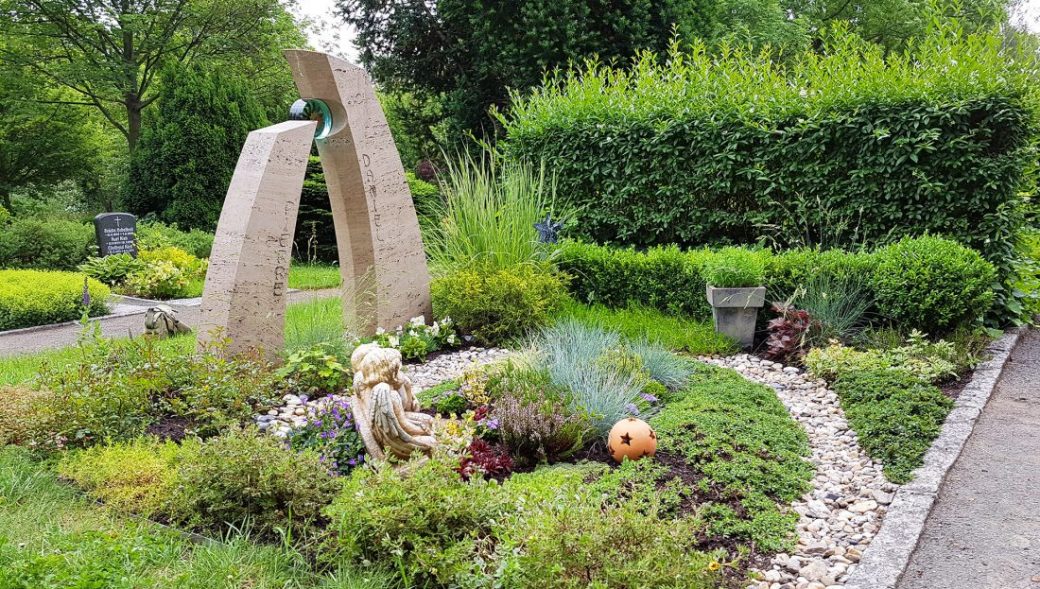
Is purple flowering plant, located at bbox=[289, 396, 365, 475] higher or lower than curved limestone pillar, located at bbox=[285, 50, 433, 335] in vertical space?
lower

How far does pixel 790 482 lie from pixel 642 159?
5864 millimetres

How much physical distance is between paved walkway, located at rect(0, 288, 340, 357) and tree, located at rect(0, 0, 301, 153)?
8981 millimetres

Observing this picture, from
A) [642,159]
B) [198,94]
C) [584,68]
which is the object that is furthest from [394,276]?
[198,94]

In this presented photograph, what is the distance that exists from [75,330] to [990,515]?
9.31 m

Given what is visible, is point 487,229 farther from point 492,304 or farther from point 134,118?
point 134,118

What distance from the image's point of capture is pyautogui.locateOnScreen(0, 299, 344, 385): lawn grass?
587 centimetres

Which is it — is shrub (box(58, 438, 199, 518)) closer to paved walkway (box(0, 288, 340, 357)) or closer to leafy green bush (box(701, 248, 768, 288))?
paved walkway (box(0, 288, 340, 357))

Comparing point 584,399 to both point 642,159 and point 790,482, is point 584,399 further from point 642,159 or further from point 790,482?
point 642,159

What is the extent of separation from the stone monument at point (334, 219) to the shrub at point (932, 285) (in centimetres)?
429

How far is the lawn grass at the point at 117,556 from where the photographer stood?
278 centimetres

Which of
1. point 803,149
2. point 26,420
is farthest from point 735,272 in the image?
point 26,420

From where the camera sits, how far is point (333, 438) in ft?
13.0

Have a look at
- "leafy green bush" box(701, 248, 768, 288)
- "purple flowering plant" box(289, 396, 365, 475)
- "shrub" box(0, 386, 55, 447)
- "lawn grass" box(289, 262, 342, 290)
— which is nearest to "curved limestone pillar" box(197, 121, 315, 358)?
"shrub" box(0, 386, 55, 447)

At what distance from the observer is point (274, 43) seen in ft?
65.5
